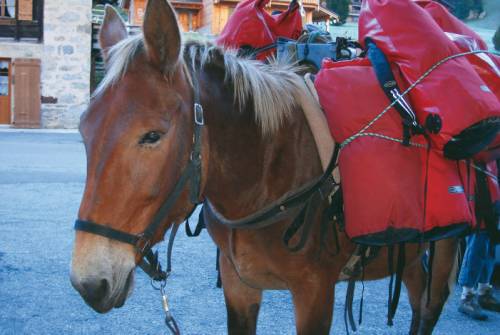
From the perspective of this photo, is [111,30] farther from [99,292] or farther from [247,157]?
[99,292]

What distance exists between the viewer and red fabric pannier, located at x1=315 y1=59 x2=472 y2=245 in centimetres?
204

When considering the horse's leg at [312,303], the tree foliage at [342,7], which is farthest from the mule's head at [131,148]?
the tree foliage at [342,7]

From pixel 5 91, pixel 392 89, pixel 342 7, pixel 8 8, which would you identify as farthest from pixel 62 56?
pixel 342 7

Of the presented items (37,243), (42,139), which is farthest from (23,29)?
(37,243)

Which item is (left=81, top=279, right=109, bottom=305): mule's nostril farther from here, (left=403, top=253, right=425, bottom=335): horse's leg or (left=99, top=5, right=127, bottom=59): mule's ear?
(left=403, top=253, right=425, bottom=335): horse's leg

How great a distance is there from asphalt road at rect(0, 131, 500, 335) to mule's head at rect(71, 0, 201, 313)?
7.51 feet

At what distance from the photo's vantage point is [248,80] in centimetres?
206

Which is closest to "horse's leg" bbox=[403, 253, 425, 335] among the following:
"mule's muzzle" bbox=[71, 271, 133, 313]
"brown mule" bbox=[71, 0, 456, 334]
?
"brown mule" bbox=[71, 0, 456, 334]

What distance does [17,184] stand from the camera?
863cm

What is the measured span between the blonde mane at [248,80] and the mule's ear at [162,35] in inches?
3.0

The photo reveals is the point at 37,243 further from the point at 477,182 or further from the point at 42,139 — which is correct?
the point at 42,139

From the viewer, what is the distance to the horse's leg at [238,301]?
249cm

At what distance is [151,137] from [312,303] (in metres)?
1.00

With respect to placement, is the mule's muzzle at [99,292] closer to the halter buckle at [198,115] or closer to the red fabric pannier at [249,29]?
the halter buckle at [198,115]
